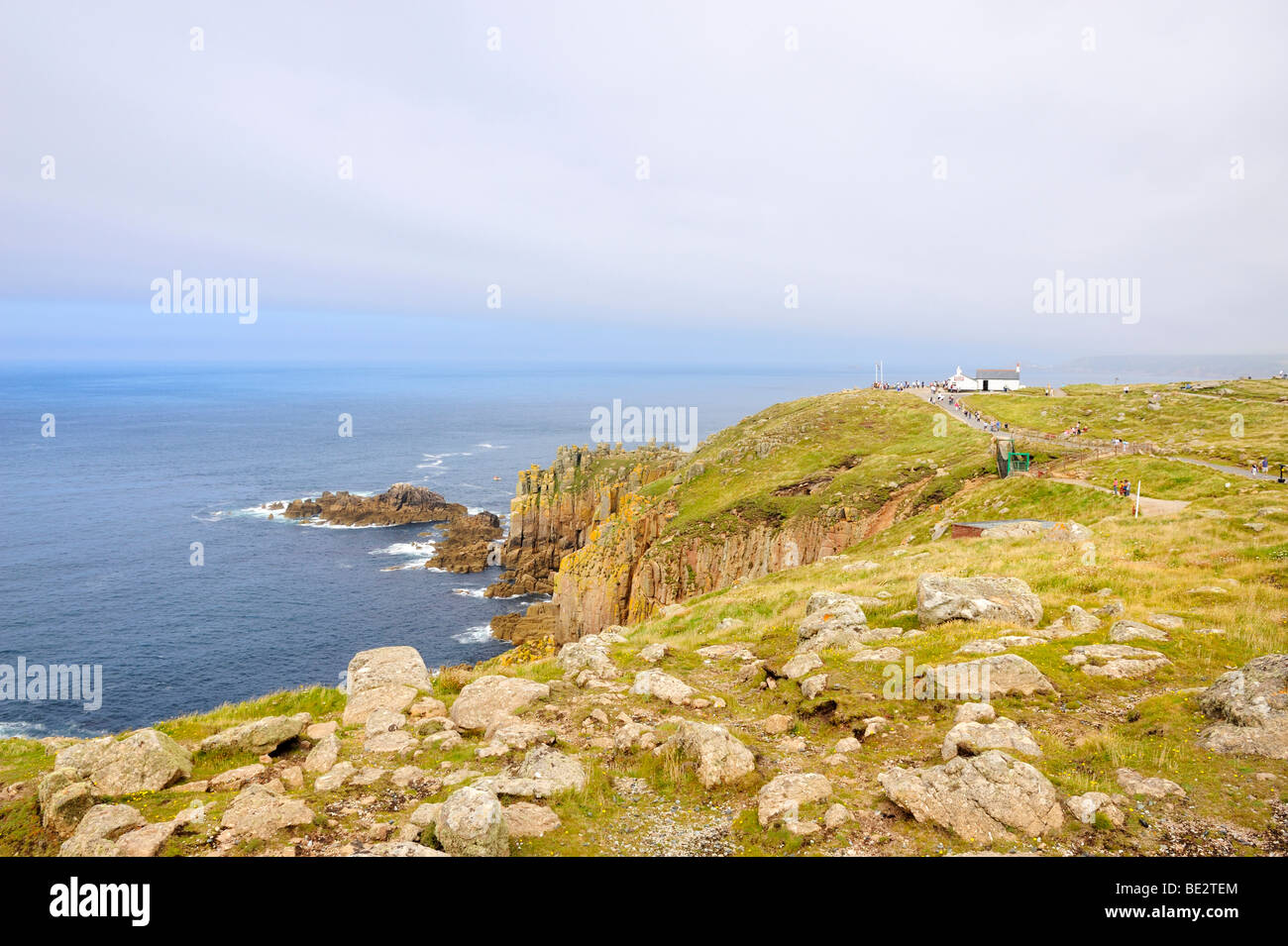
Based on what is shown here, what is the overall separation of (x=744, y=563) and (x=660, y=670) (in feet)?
116

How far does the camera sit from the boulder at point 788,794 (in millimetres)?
10094

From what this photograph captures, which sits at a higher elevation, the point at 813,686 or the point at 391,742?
the point at 813,686

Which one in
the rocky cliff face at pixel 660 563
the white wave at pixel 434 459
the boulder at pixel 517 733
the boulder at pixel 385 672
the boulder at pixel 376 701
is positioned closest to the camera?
the boulder at pixel 517 733

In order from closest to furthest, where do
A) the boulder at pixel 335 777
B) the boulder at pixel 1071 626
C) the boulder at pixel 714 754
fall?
the boulder at pixel 714 754 < the boulder at pixel 335 777 < the boulder at pixel 1071 626

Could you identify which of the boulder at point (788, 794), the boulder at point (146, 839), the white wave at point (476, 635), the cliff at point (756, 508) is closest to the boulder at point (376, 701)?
the boulder at point (146, 839)

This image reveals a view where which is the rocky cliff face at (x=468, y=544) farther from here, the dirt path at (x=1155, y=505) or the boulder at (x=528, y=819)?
the boulder at (x=528, y=819)

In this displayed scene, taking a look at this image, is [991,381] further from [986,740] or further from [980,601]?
[986,740]

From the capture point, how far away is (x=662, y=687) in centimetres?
1650

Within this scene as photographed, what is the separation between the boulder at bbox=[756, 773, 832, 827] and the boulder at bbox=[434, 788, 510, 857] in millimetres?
4092

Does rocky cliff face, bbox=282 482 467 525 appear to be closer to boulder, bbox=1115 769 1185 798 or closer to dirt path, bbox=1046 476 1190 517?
dirt path, bbox=1046 476 1190 517

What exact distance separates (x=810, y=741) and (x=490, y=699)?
7.88 metres

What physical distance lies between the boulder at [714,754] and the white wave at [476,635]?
2303 inches

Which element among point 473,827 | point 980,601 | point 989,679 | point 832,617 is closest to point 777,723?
point 989,679
